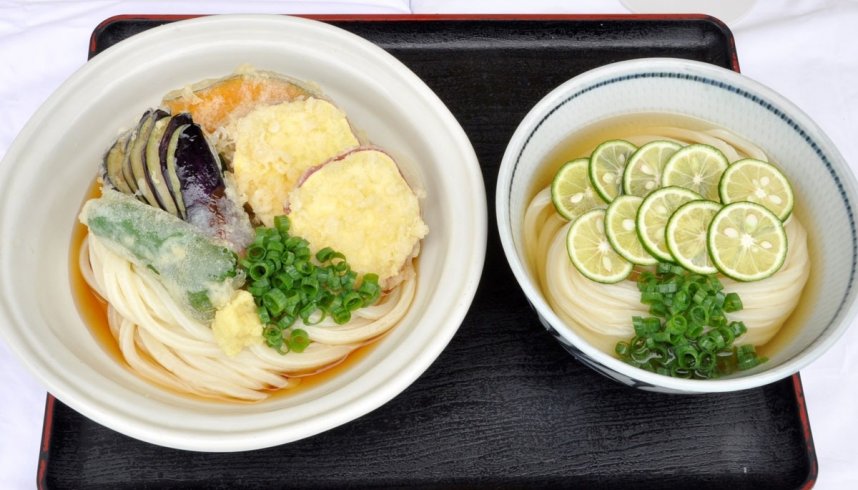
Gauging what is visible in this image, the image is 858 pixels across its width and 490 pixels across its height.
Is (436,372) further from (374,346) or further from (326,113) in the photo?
(326,113)

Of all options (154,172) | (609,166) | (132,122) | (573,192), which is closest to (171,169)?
(154,172)

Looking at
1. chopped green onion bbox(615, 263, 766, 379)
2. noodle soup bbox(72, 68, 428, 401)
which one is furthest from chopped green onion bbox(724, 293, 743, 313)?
noodle soup bbox(72, 68, 428, 401)

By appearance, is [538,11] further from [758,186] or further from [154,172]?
[154,172]

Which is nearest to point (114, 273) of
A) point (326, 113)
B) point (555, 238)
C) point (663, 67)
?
point (326, 113)

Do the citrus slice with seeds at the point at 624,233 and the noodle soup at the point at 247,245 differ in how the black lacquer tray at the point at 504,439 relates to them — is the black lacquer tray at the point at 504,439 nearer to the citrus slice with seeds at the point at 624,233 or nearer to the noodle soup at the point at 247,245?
the noodle soup at the point at 247,245

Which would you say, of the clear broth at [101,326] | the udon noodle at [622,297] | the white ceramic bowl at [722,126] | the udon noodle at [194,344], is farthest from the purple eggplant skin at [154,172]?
the udon noodle at [622,297]

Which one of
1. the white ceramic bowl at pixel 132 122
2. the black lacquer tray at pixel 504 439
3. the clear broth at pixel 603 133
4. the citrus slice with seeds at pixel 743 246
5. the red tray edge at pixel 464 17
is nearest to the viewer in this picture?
the white ceramic bowl at pixel 132 122

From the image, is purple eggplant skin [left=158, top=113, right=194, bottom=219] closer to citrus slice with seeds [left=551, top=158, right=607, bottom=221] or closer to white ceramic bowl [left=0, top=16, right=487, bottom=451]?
white ceramic bowl [left=0, top=16, right=487, bottom=451]
